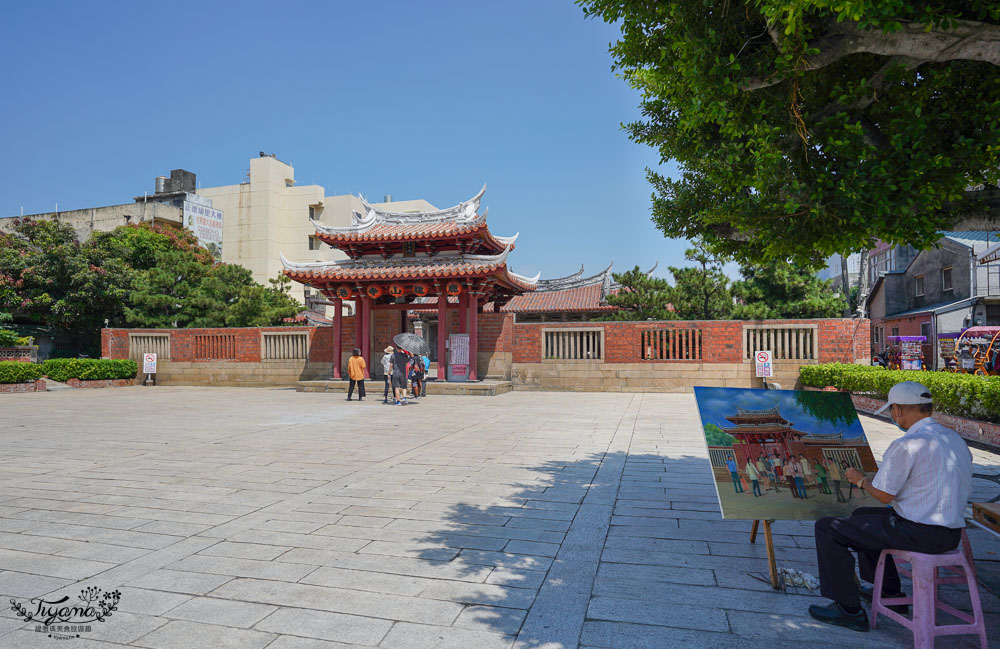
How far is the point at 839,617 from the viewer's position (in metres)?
2.84

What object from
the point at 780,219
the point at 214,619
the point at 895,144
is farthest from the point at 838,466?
the point at 214,619

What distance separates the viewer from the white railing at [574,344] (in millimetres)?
16625

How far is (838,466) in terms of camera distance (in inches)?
133

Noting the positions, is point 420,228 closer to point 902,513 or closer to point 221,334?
point 221,334

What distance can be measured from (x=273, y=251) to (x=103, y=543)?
39064mm

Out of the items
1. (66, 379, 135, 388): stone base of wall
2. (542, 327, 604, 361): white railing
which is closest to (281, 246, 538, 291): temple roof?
(542, 327, 604, 361): white railing

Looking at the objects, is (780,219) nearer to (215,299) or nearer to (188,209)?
(215,299)

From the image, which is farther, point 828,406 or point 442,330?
point 442,330

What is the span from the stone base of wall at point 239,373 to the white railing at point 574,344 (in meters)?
7.12

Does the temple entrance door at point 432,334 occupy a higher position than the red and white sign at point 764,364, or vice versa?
the temple entrance door at point 432,334

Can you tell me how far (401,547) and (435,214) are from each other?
15624mm

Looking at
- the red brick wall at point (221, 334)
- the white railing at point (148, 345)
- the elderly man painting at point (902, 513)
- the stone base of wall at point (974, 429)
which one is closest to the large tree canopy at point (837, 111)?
the elderly man painting at point (902, 513)

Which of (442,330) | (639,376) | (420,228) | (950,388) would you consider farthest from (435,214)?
(950,388)

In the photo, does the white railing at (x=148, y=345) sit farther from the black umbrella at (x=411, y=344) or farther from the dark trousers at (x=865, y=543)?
the dark trousers at (x=865, y=543)
